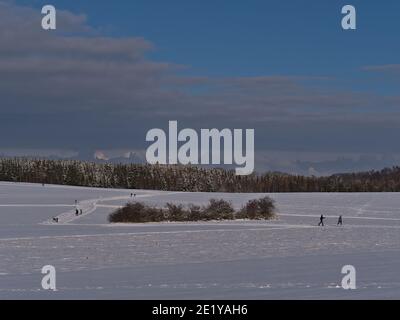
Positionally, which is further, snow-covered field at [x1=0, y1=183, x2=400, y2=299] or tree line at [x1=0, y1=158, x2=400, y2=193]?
tree line at [x1=0, y1=158, x2=400, y2=193]

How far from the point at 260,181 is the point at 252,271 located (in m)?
144

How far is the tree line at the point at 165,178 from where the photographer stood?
151000mm

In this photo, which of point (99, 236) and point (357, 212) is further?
point (357, 212)

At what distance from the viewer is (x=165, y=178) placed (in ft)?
513

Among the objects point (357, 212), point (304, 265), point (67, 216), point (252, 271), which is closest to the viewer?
point (252, 271)

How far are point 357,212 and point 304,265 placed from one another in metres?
49.8

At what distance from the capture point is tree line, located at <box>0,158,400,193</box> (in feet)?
495

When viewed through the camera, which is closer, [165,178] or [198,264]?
[198,264]

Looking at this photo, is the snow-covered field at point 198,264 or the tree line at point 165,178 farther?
the tree line at point 165,178
